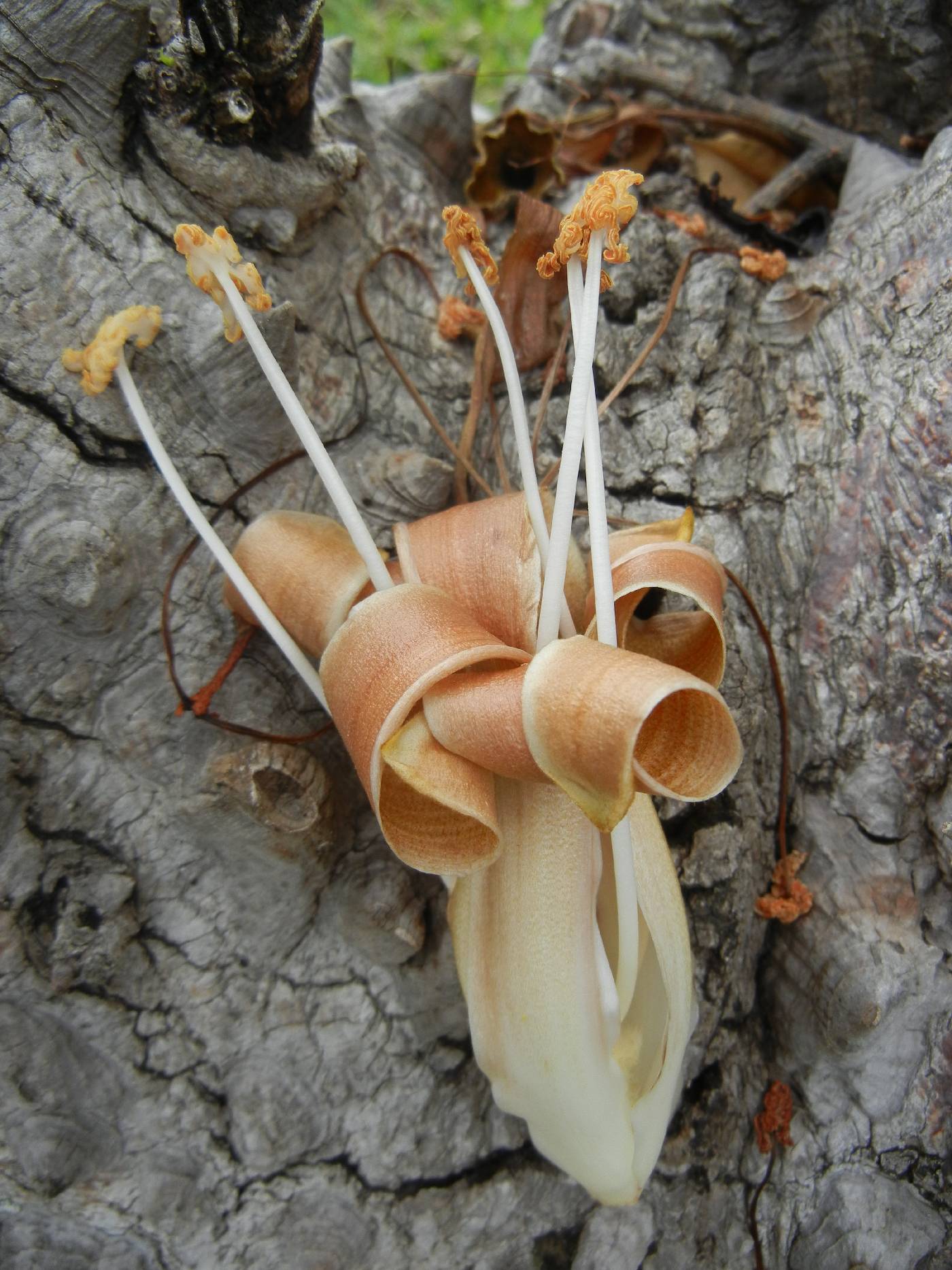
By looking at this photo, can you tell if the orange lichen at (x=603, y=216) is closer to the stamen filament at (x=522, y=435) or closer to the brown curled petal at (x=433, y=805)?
the stamen filament at (x=522, y=435)

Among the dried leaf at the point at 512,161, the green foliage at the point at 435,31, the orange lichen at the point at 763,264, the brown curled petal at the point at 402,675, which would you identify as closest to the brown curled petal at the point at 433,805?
the brown curled petal at the point at 402,675

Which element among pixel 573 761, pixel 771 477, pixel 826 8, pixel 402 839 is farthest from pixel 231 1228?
pixel 826 8

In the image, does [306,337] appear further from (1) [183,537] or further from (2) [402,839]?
(2) [402,839]

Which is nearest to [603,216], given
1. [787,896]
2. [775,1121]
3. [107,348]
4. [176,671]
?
[107,348]

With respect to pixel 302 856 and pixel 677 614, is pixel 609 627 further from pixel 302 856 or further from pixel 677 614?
pixel 302 856

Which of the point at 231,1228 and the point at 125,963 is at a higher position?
the point at 125,963

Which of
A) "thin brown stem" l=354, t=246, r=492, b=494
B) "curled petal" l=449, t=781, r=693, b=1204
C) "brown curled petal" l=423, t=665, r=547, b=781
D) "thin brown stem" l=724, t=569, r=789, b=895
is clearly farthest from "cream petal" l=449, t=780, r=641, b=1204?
"thin brown stem" l=354, t=246, r=492, b=494
